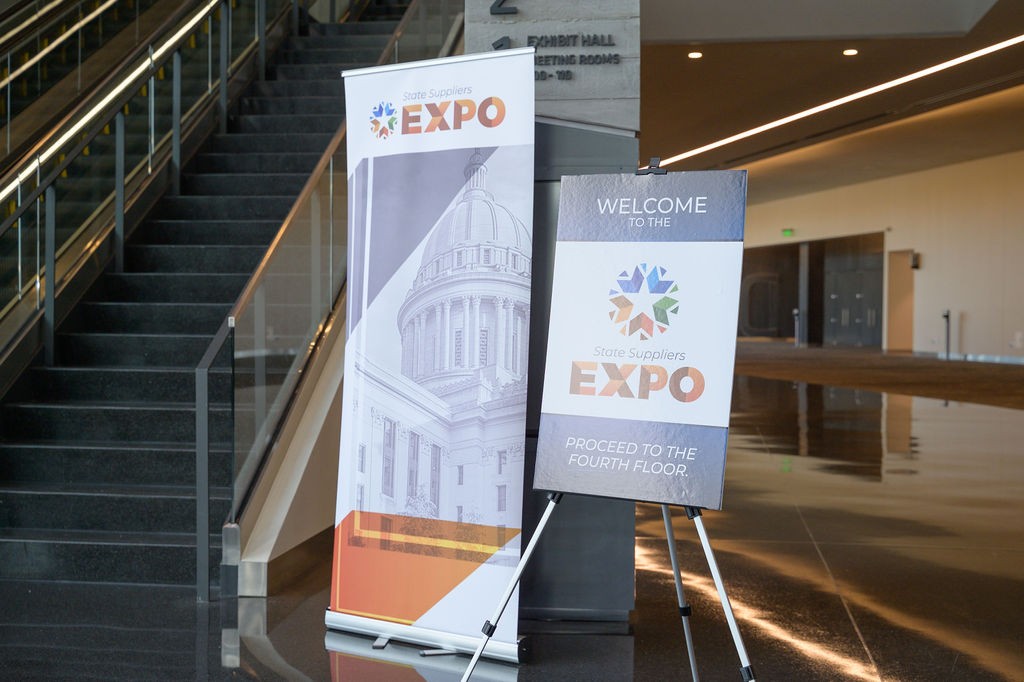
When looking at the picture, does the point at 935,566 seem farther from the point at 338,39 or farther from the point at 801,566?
the point at 338,39

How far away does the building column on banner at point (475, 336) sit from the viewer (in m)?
3.75

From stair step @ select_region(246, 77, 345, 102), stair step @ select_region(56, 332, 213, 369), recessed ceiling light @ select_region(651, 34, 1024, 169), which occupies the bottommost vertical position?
stair step @ select_region(56, 332, 213, 369)

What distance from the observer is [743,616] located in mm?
4129

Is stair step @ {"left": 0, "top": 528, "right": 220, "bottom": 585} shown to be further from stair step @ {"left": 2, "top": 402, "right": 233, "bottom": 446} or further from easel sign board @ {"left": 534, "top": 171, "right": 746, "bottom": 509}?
easel sign board @ {"left": 534, "top": 171, "right": 746, "bottom": 509}

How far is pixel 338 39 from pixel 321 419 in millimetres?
5829

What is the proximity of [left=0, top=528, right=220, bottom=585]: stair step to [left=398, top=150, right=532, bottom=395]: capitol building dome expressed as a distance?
1.60 meters

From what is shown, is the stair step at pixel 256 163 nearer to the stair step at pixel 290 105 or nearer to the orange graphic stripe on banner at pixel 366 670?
the stair step at pixel 290 105

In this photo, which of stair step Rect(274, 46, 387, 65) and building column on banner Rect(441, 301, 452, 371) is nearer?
building column on banner Rect(441, 301, 452, 371)

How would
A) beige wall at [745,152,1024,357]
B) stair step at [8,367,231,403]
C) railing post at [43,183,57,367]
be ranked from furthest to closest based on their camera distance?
beige wall at [745,152,1024,357]
railing post at [43,183,57,367]
stair step at [8,367,231,403]

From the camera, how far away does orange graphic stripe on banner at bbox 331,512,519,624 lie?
3.71 m

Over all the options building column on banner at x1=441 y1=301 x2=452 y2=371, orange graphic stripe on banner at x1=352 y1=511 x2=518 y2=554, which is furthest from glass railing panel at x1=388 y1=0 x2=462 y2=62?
orange graphic stripe on banner at x1=352 y1=511 x2=518 y2=554

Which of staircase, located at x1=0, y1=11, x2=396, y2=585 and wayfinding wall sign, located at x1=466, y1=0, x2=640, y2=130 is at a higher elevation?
wayfinding wall sign, located at x1=466, y1=0, x2=640, y2=130

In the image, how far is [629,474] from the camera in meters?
3.00

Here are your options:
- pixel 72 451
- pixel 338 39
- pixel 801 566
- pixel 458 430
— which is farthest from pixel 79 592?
pixel 338 39
